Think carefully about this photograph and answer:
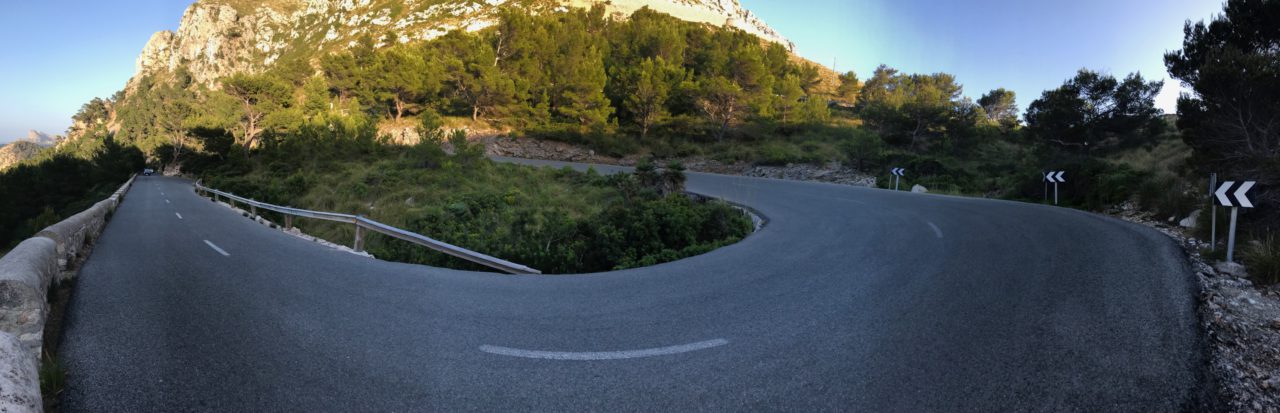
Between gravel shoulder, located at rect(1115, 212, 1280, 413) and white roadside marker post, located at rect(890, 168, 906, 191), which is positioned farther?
white roadside marker post, located at rect(890, 168, 906, 191)

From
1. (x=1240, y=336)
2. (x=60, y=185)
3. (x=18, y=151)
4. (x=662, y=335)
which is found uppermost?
(x=18, y=151)

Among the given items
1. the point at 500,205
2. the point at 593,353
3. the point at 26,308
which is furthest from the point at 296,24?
the point at 593,353

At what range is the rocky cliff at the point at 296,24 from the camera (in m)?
102

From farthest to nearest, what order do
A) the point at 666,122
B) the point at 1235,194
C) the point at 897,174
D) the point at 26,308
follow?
the point at 666,122
the point at 897,174
the point at 1235,194
the point at 26,308

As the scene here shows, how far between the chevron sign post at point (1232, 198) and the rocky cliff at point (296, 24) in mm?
98696

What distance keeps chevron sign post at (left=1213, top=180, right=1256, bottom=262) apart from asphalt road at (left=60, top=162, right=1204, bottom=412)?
1.99 ft

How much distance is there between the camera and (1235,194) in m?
6.98

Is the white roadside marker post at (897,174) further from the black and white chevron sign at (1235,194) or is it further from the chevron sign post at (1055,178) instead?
the black and white chevron sign at (1235,194)

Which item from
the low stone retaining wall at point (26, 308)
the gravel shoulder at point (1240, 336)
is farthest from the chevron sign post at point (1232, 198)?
the low stone retaining wall at point (26, 308)

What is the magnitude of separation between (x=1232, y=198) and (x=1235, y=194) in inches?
3.7

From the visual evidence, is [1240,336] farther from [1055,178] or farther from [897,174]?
[897,174]

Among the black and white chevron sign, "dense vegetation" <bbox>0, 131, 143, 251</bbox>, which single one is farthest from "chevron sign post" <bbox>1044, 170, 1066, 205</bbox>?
"dense vegetation" <bbox>0, 131, 143, 251</bbox>

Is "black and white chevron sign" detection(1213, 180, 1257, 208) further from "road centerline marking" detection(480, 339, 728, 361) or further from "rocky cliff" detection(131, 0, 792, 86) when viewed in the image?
"rocky cliff" detection(131, 0, 792, 86)

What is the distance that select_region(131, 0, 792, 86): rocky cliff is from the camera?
336ft
